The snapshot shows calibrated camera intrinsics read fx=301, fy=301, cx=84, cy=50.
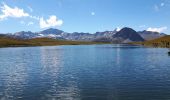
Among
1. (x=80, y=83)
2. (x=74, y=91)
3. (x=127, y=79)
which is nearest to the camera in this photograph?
(x=74, y=91)

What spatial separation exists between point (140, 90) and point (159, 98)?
5.88 metres

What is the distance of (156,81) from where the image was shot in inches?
2197

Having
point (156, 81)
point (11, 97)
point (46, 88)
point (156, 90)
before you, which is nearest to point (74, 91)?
point (46, 88)

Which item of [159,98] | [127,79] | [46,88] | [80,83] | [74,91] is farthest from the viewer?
[127,79]

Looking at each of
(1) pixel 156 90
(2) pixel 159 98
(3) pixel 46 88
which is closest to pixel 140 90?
Result: (1) pixel 156 90

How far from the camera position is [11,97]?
141ft

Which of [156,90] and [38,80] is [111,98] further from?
[38,80]

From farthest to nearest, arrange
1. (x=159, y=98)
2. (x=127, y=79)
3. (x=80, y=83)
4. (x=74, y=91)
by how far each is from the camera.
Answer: (x=127, y=79)
(x=80, y=83)
(x=74, y=91)
(x=159, y=98)

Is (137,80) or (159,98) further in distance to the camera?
(137,80)

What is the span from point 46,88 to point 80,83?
7.25 metres

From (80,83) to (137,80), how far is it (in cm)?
1106

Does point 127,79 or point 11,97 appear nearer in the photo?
point 11,97

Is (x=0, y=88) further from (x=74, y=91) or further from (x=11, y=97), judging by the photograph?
(x=74, y=91)

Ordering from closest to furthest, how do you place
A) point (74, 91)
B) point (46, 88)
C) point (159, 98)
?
point (159, 98) → point (74, 91) → point (46, 88)
